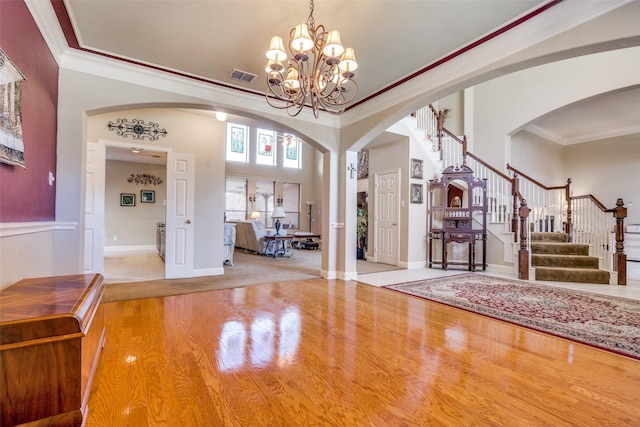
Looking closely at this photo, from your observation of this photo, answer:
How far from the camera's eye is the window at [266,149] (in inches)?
455

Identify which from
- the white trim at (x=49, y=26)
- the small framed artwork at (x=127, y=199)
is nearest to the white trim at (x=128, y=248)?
the small framed artwork at (x=127, y=199)

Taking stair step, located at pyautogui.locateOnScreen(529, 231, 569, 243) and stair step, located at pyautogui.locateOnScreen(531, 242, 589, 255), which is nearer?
stair step, located at pyautogui.locateOnScreen(531, 242, 589, 255)

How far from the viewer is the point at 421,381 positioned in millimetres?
1801

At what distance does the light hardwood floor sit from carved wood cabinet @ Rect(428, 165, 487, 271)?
303cm

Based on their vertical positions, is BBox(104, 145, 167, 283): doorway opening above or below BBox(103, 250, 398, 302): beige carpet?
above

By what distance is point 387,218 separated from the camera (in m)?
6.74

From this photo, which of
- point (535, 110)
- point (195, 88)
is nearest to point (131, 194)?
point (195, 88)

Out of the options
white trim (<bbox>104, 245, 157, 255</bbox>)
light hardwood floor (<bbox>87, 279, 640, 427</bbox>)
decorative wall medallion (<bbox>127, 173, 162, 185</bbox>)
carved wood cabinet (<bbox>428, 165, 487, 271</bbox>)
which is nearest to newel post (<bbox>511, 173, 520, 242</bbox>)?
carved wood cabinet (<bbox>428, 165, 487, 271</bbox>)

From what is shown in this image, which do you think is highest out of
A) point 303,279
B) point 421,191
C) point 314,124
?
point 314,124

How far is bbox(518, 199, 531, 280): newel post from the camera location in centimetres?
497

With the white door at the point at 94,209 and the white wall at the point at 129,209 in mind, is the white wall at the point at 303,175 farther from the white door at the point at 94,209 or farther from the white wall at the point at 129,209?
the white door at the point at 94,209

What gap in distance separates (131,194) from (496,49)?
33.3 ft

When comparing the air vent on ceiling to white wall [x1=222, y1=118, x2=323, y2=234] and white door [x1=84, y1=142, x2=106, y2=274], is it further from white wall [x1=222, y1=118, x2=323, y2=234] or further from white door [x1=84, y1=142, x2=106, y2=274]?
white wall [x1=222, y1=118, x2=323, y2=234]

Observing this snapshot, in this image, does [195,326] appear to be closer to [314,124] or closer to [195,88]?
[195,88]
